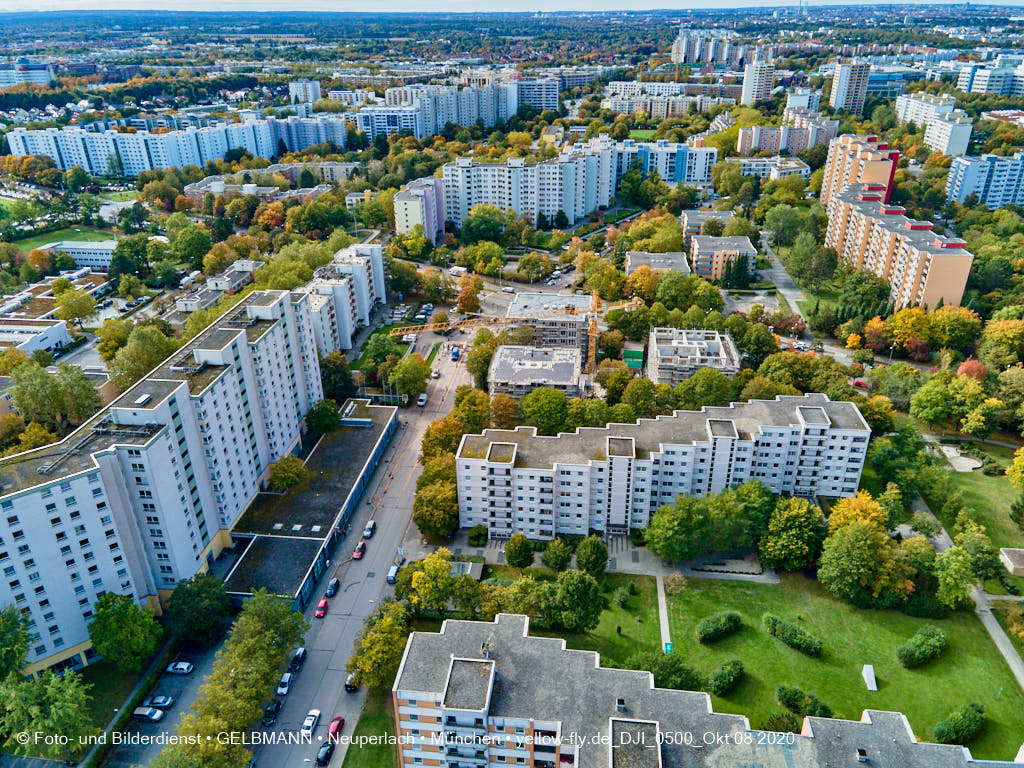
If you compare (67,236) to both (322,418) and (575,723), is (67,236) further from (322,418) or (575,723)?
(575,723)

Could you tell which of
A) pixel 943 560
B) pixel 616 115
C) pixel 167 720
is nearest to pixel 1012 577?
pixel 943 560

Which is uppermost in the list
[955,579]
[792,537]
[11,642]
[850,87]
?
[850,87]

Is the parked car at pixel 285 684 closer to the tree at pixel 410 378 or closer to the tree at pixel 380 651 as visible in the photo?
the tree at pixel 380 651

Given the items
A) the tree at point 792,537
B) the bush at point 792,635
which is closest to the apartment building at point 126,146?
the tree at point 792,537

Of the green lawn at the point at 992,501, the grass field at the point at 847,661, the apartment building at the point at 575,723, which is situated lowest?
the grass field at the point at 847,661

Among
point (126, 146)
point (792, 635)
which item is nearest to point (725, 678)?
point (792, 635)

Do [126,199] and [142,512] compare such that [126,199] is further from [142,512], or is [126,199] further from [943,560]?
[943,560]
